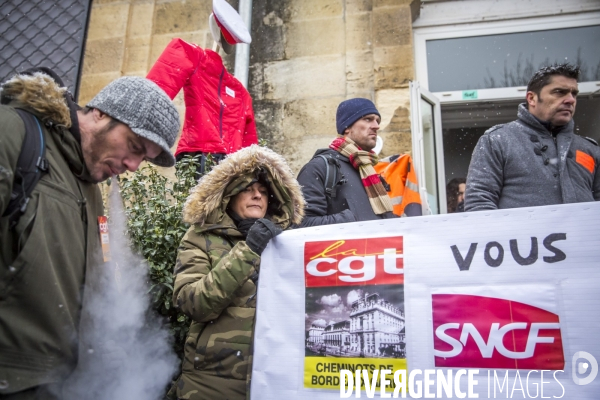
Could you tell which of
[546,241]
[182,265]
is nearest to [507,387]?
[546,241]

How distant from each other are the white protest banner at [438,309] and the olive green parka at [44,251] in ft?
2.47

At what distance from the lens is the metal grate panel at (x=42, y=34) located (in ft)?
22.2

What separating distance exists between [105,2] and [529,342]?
671 centimetres

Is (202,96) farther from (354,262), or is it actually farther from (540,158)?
(354,262)

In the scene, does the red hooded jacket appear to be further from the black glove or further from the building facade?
the black glove

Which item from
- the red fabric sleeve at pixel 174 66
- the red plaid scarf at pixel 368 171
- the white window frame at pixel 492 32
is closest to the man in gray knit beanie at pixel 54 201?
the red plaid scarf at pixel 368 171

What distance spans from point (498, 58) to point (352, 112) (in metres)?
3.22

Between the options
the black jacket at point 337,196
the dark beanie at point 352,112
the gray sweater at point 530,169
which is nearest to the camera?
the gray sweater at point 530,169

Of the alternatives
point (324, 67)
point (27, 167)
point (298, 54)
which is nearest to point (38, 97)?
point (27, 167)

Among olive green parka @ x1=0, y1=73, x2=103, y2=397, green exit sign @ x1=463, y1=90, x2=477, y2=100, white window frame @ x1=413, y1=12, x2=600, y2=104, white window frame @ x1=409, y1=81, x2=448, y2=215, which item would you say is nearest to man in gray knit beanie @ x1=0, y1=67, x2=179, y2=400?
olive green parka @ x1=0, y1=73, x2=103, y2=397

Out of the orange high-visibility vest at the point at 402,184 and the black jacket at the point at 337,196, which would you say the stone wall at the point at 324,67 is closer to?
the orange high-visibility vest at the point at 402,184

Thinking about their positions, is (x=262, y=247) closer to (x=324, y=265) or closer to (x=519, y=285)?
(x=324, y=265)

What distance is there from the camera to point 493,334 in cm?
190

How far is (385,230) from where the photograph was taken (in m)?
2.18
